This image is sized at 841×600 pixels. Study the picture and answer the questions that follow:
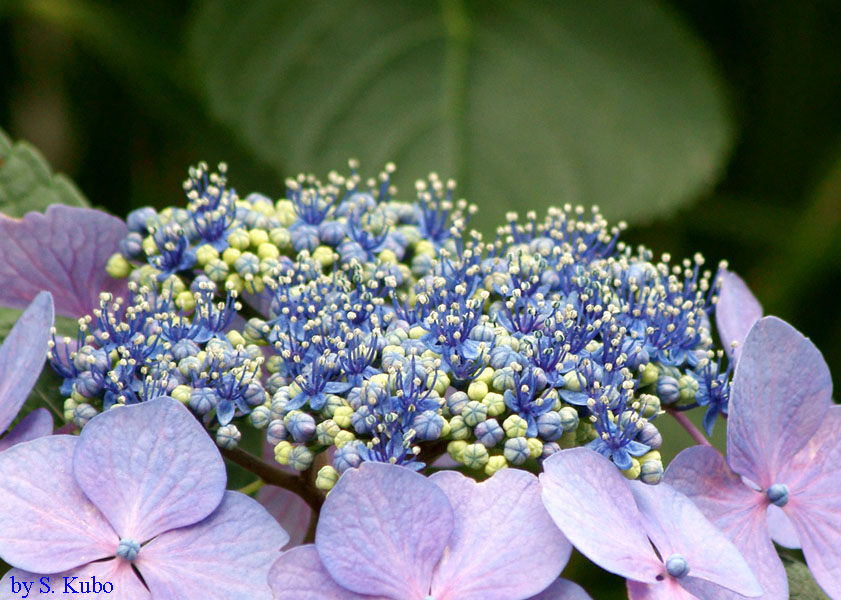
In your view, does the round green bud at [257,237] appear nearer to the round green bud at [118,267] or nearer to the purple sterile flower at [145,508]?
the round green bud at [118,267]

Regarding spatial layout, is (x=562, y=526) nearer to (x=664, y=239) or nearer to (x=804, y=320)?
(x=664, y=239)

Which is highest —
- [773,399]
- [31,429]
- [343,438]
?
[773,399]

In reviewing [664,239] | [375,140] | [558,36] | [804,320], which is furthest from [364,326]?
[804,320]

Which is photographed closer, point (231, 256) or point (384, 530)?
point (384, 530)

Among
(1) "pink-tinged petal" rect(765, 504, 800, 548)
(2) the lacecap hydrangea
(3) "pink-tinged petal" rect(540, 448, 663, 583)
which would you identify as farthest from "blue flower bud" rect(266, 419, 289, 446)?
(1) "pink-tinged petal" rect(765, 504, 800, 548)

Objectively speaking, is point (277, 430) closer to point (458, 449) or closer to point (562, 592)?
point (458, 449)

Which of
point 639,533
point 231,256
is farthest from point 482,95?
point 639,533

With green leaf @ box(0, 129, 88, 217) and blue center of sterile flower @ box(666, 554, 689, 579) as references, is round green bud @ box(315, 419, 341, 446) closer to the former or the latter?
blue center of sterile flower @ box(666, 554, 689, 579)

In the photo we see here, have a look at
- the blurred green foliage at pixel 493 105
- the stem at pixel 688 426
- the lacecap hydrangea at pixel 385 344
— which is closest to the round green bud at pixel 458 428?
the lacecap hydrangea at pixel 385 344
